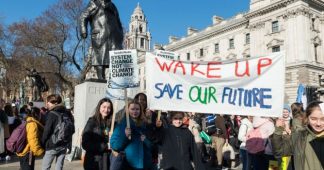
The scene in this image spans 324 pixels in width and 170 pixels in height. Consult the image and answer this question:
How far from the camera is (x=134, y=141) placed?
420 centimetres

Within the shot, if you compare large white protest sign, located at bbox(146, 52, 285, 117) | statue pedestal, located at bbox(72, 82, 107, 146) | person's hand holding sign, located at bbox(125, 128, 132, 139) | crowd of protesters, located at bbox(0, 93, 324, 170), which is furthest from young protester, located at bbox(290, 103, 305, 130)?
statue pedestal, located at bbox(72, 82, 107, 146)

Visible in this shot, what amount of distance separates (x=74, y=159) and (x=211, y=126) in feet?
13.4

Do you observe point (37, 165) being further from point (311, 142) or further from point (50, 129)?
point (311, 142)

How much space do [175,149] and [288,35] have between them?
1628 inches

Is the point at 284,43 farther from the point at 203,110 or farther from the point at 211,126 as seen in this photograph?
the point at 203,110

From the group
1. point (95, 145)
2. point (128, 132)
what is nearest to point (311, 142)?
point (128, 132)

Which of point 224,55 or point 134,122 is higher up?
point 224,55

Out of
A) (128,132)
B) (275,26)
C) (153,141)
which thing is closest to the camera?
(128,132)

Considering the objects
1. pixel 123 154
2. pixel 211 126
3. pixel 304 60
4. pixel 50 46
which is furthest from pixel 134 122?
pixel 304 60

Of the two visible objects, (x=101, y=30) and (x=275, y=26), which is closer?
(x=101, y=30)

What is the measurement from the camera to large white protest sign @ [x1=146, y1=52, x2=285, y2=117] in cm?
455

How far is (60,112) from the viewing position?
5355 millimetres

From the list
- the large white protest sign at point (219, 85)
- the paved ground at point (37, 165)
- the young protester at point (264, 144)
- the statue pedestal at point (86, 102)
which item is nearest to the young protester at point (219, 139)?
the young protester at point (264, 144)

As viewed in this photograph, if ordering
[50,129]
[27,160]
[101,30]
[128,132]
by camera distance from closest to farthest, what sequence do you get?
1. [128,132]
2. [50,129]
3. [27,160]
4. [101,30]
